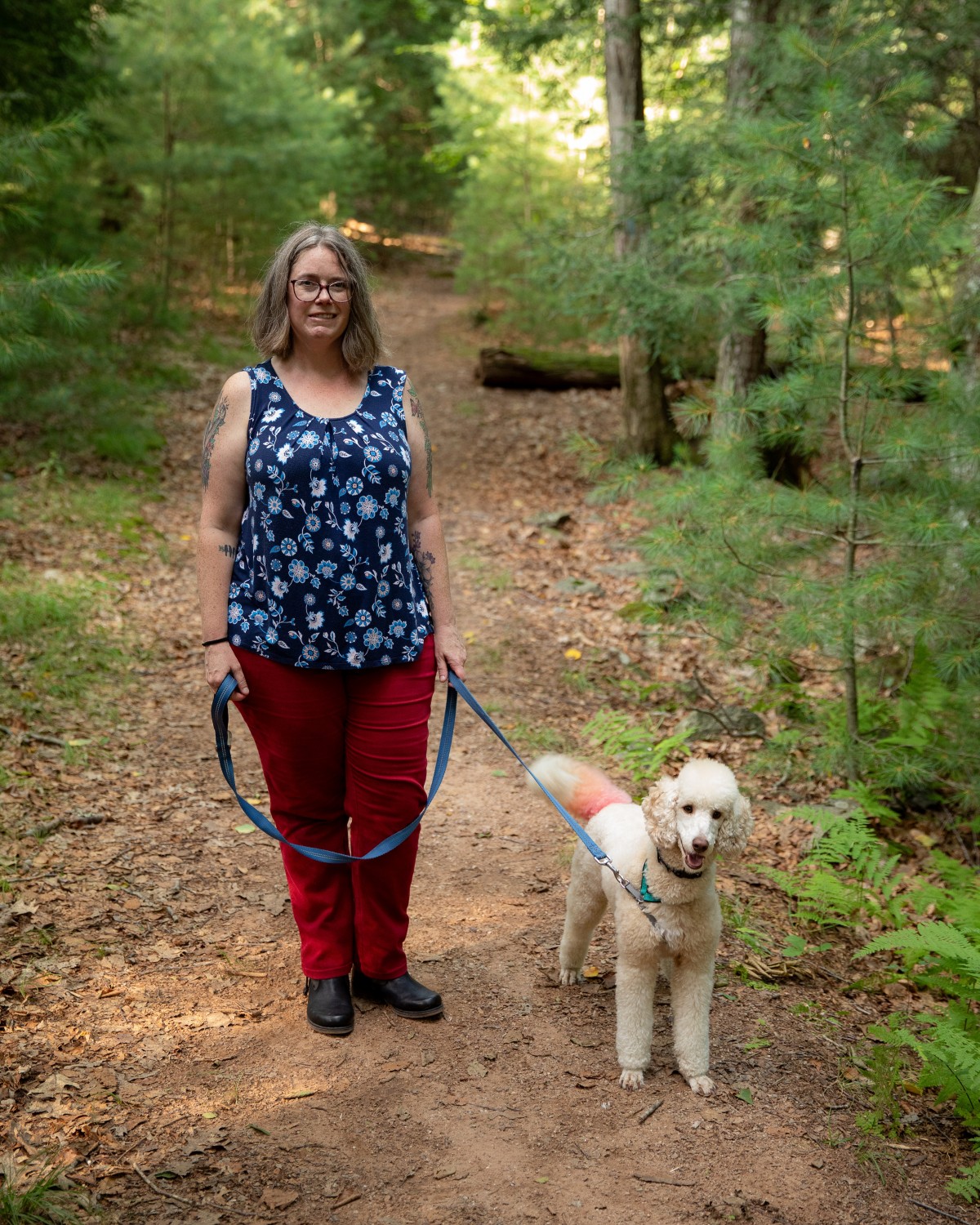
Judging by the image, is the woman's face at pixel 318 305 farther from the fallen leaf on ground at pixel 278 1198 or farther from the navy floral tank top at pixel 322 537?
the fallen leaf on ground at pixel 278 1198

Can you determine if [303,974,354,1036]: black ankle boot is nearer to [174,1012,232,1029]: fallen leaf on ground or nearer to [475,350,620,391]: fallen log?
[174,1012,232,1029]: fallen leaf on ground

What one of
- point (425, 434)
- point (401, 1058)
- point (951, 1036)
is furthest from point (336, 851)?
point (951, 1036)

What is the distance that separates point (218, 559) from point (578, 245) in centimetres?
788

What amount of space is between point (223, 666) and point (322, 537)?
1.56 ft

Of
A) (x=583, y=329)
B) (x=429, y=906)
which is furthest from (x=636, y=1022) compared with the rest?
(x=583, y=329)

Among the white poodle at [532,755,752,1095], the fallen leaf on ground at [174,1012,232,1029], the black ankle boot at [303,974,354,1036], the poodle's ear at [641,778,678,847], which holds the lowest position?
the fallen leaf on ground at [174,1012,232,1029]

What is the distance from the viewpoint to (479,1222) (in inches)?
99.0

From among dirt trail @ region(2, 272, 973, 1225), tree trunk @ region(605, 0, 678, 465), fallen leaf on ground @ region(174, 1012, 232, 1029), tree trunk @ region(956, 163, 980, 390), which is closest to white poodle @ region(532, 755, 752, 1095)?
dirt trail @ region(2, 272, 973, 1225)

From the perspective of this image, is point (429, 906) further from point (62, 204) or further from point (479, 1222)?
point (62, 204)

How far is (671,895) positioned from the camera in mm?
2898

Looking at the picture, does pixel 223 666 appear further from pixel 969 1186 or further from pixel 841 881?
pixel 841 881

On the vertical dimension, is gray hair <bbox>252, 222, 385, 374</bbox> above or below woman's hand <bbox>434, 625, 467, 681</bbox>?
above

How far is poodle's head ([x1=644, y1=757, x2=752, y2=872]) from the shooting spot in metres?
2.75

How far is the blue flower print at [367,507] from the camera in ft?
9.27
